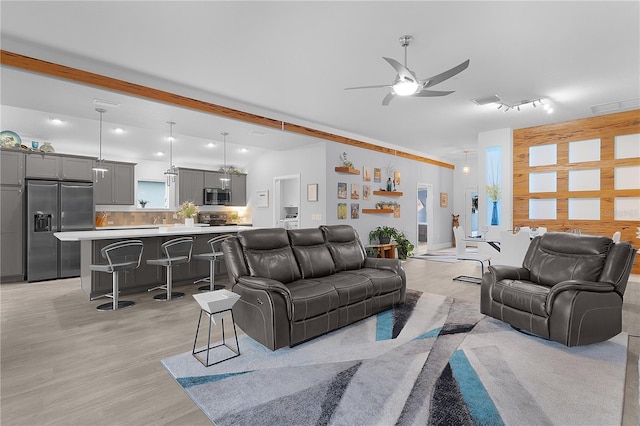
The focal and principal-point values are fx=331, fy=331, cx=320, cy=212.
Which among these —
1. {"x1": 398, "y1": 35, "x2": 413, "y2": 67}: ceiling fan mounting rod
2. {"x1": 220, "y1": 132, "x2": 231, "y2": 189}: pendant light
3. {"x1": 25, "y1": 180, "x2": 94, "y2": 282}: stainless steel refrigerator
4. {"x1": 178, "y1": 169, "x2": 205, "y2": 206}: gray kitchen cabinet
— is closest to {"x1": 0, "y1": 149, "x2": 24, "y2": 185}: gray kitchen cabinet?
{"x1": 25, "y1": 180, "x2": 94, "y2": 282}: stainless steel refrigerator

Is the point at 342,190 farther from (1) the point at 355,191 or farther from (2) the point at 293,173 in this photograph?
(2) the point at 293,173

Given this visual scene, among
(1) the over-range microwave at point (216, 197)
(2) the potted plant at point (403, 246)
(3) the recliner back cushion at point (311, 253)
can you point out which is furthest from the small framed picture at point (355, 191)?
(1) the over-range microwave at point (216, 197)

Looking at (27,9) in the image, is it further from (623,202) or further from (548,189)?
(623,202)

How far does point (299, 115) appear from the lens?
6.02m

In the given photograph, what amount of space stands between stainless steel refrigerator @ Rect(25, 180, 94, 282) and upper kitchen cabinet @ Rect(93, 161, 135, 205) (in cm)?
91

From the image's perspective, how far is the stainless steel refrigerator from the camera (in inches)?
229

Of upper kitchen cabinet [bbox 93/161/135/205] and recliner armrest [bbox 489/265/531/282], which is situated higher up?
upper kitchen cabinet [bbox 93/161/135/205]

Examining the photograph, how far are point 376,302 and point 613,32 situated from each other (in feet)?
11.9

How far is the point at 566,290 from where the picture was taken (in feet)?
9.70

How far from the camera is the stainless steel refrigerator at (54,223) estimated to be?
19.1 feet

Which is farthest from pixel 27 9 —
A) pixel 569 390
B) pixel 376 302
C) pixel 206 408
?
pixel 569 390

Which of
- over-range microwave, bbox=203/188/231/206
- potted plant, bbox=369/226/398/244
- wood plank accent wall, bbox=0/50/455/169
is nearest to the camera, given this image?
wood plank accent wall, bbox=0/50/455/169

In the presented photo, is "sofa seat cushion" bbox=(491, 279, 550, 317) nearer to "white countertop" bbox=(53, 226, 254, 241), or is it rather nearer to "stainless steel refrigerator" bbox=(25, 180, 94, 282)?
"white countertop" bbox=(53, 226, 254, 241)

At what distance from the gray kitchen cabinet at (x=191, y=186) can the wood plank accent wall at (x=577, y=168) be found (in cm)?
759
